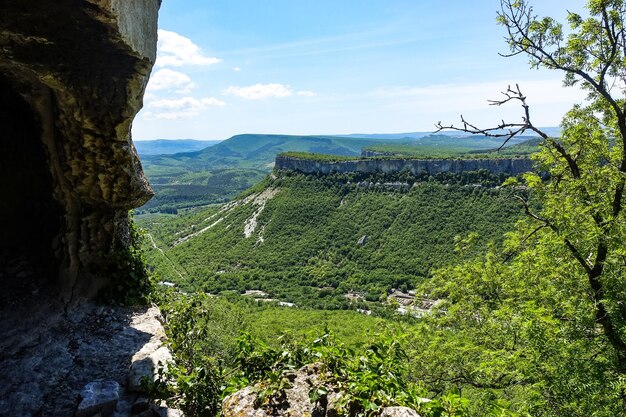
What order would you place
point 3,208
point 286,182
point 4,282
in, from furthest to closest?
point 286,182, point 3,208, point 4,282

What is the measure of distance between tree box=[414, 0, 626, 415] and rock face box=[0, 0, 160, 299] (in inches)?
284

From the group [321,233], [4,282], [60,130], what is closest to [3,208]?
[4,282]

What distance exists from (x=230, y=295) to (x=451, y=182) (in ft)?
164

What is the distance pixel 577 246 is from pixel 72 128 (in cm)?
1236

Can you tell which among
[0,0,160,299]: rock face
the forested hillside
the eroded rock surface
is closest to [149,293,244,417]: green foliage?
the eroded rock surface

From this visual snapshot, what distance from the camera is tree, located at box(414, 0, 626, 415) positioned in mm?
9141

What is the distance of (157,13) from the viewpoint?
24.5ft

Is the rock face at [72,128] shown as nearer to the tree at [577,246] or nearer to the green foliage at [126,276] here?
the green foliage at [126,276]

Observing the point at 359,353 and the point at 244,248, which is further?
the point at 244,248

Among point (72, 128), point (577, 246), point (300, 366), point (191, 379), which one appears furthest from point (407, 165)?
point (191, 379)

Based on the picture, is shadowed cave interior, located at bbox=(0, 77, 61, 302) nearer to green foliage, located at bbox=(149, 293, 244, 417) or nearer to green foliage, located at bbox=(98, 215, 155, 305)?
green foliage, located at bbox=(98, 215, 155, 305)

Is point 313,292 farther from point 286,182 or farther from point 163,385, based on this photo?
point 163,385

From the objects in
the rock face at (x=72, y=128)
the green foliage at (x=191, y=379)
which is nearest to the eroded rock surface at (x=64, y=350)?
the green foliage at (x=191, y=379)

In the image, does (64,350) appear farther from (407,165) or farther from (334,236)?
(407,165)
